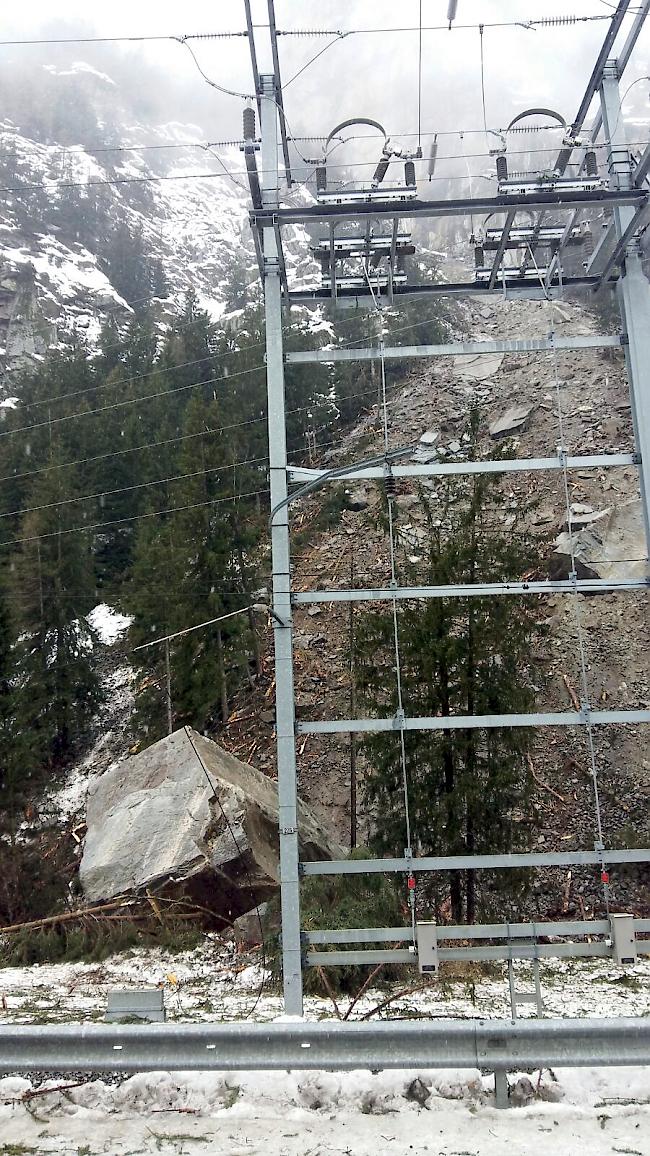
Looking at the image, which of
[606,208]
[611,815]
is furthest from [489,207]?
[611,815]

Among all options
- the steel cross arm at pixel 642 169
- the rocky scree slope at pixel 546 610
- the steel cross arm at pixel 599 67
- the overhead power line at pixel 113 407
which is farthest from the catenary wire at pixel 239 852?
the overhead power line at pixel 113 407

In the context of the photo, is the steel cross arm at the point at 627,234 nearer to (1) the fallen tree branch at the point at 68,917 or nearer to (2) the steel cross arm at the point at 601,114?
(2) the steel cross arm at the point at 601,114

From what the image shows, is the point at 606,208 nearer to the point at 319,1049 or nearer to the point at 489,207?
the point at 489,207

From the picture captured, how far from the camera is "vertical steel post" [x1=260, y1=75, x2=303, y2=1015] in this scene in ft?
22.8

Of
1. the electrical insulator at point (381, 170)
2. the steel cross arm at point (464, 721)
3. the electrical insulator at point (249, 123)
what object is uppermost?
the electrical insulator at point (249, 123)

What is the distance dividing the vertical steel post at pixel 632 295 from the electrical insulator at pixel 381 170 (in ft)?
7.94

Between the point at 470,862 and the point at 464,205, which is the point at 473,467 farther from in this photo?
the point at 470,862

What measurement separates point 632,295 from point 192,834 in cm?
925

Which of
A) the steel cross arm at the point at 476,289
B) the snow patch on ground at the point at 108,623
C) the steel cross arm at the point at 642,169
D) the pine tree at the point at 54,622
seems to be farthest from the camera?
the snow patch on ground at the point at 108,623

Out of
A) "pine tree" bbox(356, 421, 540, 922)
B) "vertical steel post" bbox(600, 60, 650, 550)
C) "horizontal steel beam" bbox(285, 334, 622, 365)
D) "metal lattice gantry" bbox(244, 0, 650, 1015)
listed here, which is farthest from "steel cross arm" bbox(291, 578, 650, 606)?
"pine tree" bbox(356, 421, 540, 922)

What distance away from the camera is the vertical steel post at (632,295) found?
7.96 m

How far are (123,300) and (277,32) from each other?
223 ft

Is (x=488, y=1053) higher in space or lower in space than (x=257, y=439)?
lower

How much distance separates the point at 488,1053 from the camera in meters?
3.55
